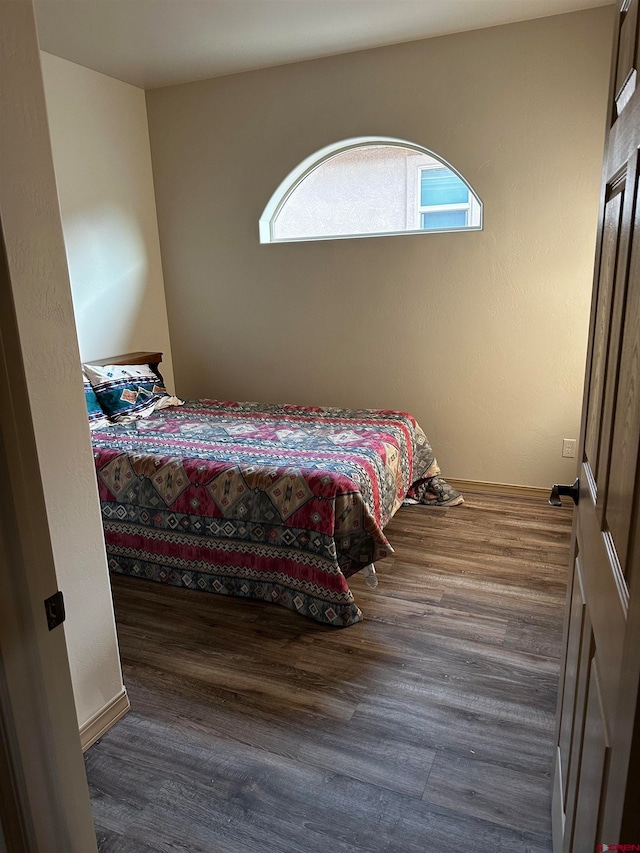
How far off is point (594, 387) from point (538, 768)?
1.20 meters

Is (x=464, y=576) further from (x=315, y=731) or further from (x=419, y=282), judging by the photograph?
(x=419, y=282)

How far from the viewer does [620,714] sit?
0.75 meters

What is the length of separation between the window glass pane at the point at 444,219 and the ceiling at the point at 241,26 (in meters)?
1.00

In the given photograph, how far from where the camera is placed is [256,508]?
2717 mm

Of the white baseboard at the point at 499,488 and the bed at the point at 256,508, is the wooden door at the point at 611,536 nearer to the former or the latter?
the bed at the point at 256,508

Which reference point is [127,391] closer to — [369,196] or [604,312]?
[369,196]

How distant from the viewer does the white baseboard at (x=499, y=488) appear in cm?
391

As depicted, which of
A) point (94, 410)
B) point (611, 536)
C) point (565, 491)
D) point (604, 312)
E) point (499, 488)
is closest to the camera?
point (611, 536)

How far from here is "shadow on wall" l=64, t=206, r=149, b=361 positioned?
4.00 meters

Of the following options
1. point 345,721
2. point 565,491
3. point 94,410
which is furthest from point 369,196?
point 345,721

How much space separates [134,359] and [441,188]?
238 cm

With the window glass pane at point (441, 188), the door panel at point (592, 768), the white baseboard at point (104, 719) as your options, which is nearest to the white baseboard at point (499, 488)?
the window glass pane at point (441, 188)

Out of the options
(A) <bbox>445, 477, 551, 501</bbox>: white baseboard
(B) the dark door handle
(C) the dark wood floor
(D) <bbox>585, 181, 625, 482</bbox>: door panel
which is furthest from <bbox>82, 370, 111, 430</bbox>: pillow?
(D) <bbox>585, 181, 625, 482</bbox>: door panel

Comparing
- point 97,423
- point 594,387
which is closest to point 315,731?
point 594,387
